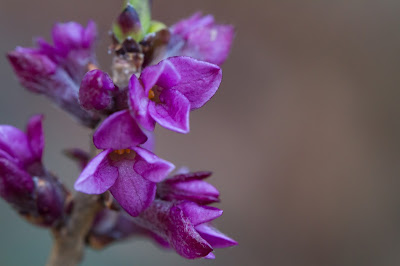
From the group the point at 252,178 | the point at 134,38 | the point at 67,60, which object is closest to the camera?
the point at 134,38

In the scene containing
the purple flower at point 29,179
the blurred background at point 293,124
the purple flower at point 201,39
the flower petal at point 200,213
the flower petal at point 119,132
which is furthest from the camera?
the blurred background at point 293,124

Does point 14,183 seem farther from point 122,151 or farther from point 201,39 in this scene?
point 201,39

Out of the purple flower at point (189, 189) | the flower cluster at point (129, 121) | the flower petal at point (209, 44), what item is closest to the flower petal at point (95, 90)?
the flower cluster at point (129, 121)

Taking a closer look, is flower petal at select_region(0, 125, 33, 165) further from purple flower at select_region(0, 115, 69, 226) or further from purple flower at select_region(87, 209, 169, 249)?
purple flower at select_region(87, 209, 169, 249)

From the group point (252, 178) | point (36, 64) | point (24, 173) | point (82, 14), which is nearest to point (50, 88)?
point (36, 64)

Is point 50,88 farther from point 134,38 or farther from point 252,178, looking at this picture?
point 252,178

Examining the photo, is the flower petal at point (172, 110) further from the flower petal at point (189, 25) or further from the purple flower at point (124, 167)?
the flower petal at point (189, 25)
